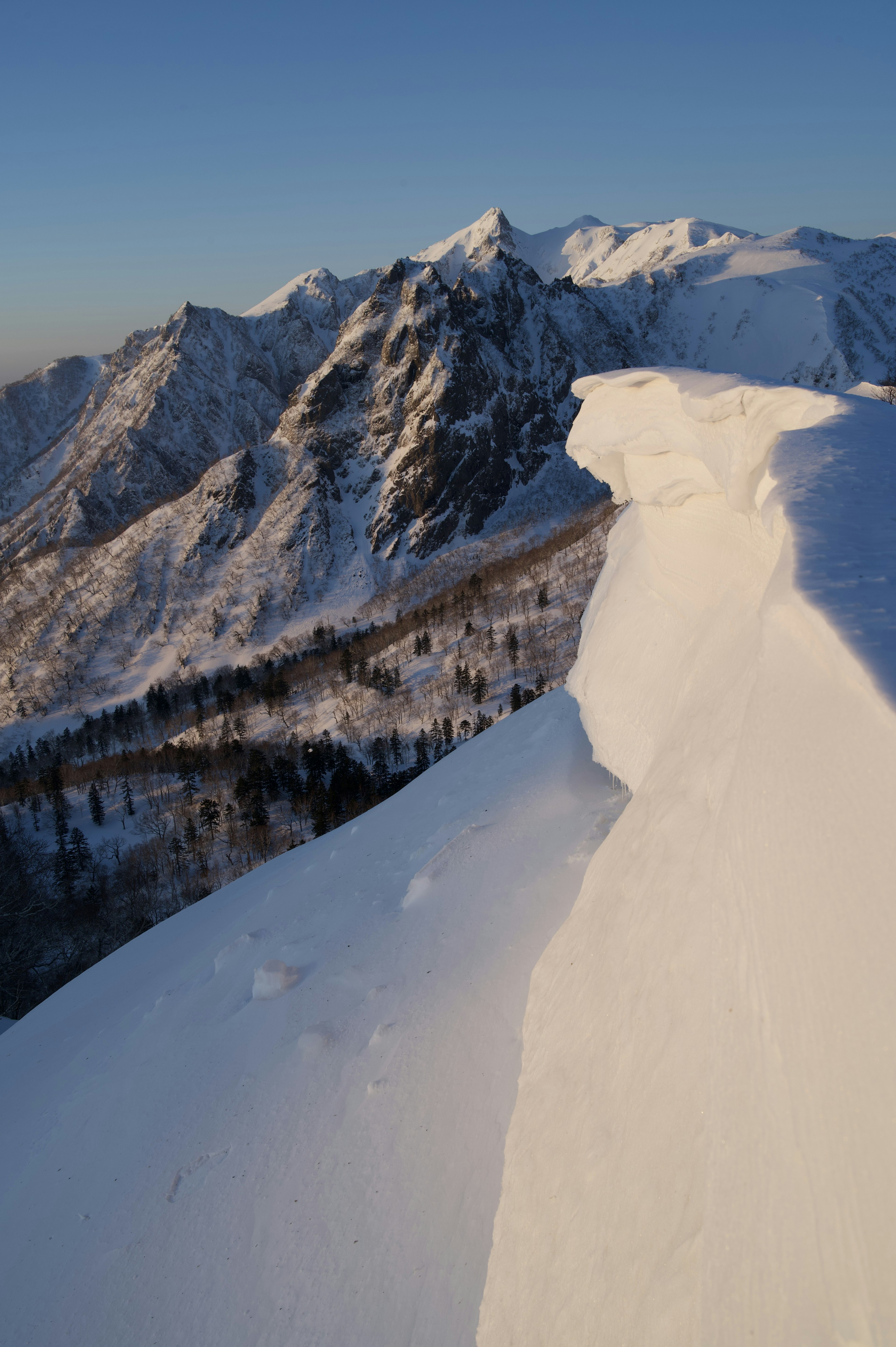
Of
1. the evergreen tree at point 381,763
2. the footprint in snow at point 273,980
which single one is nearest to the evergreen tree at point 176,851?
the evergreen tree at point 381,763

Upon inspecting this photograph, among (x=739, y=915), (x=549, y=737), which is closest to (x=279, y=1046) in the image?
(x=739, y=915)

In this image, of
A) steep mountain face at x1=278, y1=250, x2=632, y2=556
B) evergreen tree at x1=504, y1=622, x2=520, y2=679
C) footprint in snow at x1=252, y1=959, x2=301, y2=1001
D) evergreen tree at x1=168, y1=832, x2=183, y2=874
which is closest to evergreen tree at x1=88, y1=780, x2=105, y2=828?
evergreen tree at x1=168, y1=832, x2=183, y2=874

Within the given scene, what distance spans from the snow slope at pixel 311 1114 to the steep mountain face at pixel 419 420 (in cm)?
16094

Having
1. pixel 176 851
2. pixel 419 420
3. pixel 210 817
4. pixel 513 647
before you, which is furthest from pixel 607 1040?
pixel 419 420

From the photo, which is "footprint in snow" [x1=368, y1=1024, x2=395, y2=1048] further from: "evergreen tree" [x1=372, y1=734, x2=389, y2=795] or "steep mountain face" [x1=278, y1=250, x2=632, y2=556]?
"steep mountain face" [x1=278, y1=250, x2=632, y2=556]

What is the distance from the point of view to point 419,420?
580 ft

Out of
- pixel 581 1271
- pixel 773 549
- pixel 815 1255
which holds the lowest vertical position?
pixel 581 1271

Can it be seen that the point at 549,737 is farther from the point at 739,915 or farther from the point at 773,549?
the point at 739,915

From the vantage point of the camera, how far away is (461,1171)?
19.1 feet

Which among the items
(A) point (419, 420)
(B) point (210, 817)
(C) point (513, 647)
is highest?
(A) point (419, 420)

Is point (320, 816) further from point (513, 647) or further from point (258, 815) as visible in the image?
point (513, 647)

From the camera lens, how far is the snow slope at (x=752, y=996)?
3.11 metres

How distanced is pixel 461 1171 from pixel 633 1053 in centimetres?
231

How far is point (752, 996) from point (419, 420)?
18733 cm
